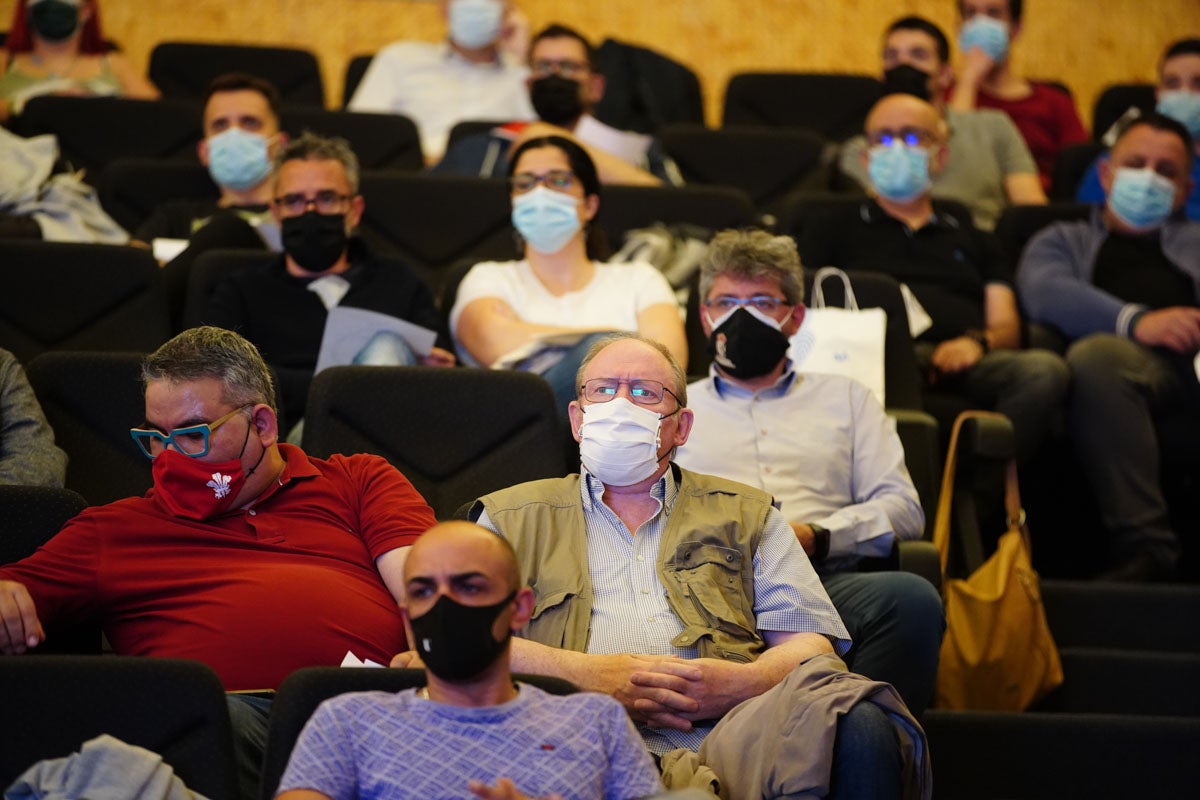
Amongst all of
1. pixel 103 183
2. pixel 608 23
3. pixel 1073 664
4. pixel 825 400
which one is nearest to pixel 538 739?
pixel 825 400

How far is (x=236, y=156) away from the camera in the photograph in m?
4.44

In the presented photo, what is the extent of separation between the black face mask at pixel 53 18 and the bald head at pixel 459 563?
3864mm

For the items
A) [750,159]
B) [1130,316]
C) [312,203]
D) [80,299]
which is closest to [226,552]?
[80,299]

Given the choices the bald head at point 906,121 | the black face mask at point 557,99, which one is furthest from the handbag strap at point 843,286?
the black face mask at point 557,99

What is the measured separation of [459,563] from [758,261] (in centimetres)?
147

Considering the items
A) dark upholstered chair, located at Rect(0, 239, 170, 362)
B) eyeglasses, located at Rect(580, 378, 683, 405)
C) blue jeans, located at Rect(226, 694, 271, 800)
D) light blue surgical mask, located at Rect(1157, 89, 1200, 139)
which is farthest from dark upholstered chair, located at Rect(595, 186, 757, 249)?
blue jeans, located at Rect(226, 694, 271, 800)

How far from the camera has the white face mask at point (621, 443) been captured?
2.58 meters

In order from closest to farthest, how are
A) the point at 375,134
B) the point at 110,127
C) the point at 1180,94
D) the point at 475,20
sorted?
the point at 110,127, the point at 375,134, the point at 1180,94, the point at 475,20

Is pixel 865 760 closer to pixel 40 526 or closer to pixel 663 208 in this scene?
pixel 40 526

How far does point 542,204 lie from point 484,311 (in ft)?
1.12

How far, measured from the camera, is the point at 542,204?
3.87 m

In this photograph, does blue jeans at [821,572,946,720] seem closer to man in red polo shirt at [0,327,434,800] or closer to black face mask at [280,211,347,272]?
man in red polo shirt at [0,327,434,800]

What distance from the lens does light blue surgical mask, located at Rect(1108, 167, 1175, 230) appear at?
4.49 m

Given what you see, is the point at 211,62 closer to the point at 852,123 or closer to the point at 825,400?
the point at 852,123
